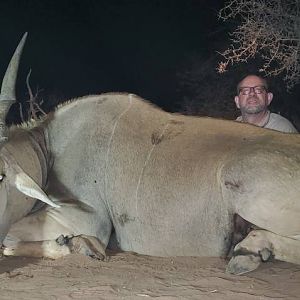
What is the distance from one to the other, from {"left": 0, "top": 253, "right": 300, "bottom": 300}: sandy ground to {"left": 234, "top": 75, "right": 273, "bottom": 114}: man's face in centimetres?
175

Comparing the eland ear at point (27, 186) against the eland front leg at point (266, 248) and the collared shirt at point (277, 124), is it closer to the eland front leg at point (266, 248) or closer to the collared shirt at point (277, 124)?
the eland front leg at point (266, 248)

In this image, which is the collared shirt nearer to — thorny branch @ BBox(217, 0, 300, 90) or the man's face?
the man's face

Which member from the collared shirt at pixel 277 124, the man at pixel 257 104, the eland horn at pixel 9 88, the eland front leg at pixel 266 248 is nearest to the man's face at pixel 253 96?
the man at pixel 257 104

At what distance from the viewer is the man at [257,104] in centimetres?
502

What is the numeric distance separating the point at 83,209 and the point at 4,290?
1221 millimetres

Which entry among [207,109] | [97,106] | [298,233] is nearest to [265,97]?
[97,106]

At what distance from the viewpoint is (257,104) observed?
5008 mm

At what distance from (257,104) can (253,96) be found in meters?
0.08

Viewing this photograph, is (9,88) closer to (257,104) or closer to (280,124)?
(257,104)

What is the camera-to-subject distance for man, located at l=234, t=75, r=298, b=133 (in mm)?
5016

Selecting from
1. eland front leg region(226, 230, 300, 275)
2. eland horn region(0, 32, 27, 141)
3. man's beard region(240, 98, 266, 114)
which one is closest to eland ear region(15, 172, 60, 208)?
eland horn region(0, 32, 27, 141)

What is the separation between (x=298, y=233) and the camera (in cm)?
351

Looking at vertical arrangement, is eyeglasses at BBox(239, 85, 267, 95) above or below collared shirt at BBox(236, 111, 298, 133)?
above

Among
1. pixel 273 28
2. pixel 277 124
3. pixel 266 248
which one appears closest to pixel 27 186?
pixel 266 248
